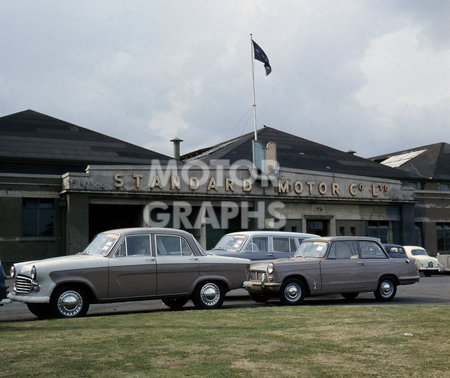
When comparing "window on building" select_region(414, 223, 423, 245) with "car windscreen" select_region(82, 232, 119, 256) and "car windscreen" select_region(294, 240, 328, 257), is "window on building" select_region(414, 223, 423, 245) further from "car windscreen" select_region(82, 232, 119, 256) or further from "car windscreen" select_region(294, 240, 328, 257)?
"car windscreen" select_region(82, 232, 119, 256)

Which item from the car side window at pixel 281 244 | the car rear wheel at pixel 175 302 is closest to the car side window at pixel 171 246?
the car rear wheel at pixel 175 302

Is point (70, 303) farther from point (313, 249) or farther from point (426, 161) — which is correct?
point (426, 161)

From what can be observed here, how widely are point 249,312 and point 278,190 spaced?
69.2 feet

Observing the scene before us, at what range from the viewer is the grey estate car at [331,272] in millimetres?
13469

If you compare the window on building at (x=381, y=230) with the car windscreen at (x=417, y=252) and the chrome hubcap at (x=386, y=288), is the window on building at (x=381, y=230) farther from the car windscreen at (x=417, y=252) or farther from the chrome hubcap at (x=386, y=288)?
the chrome hubcap at (x=386, y=288)

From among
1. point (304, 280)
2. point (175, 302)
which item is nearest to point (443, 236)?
point (304, 280)

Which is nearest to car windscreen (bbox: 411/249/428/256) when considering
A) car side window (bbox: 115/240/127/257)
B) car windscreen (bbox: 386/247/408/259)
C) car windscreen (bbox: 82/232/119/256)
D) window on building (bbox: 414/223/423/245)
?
car windscreen (bbox: 386/247/408/259)

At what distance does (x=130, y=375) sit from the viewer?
578 cm

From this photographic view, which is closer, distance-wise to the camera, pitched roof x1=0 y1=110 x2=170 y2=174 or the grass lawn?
the grass lawn

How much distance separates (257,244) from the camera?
646 inches

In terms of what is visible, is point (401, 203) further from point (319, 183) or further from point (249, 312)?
point (249, 312)

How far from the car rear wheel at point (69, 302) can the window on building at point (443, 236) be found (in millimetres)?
33574

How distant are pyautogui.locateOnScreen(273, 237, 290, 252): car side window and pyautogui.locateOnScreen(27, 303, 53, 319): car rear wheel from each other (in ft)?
24.2

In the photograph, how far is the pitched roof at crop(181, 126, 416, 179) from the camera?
36781 mm
